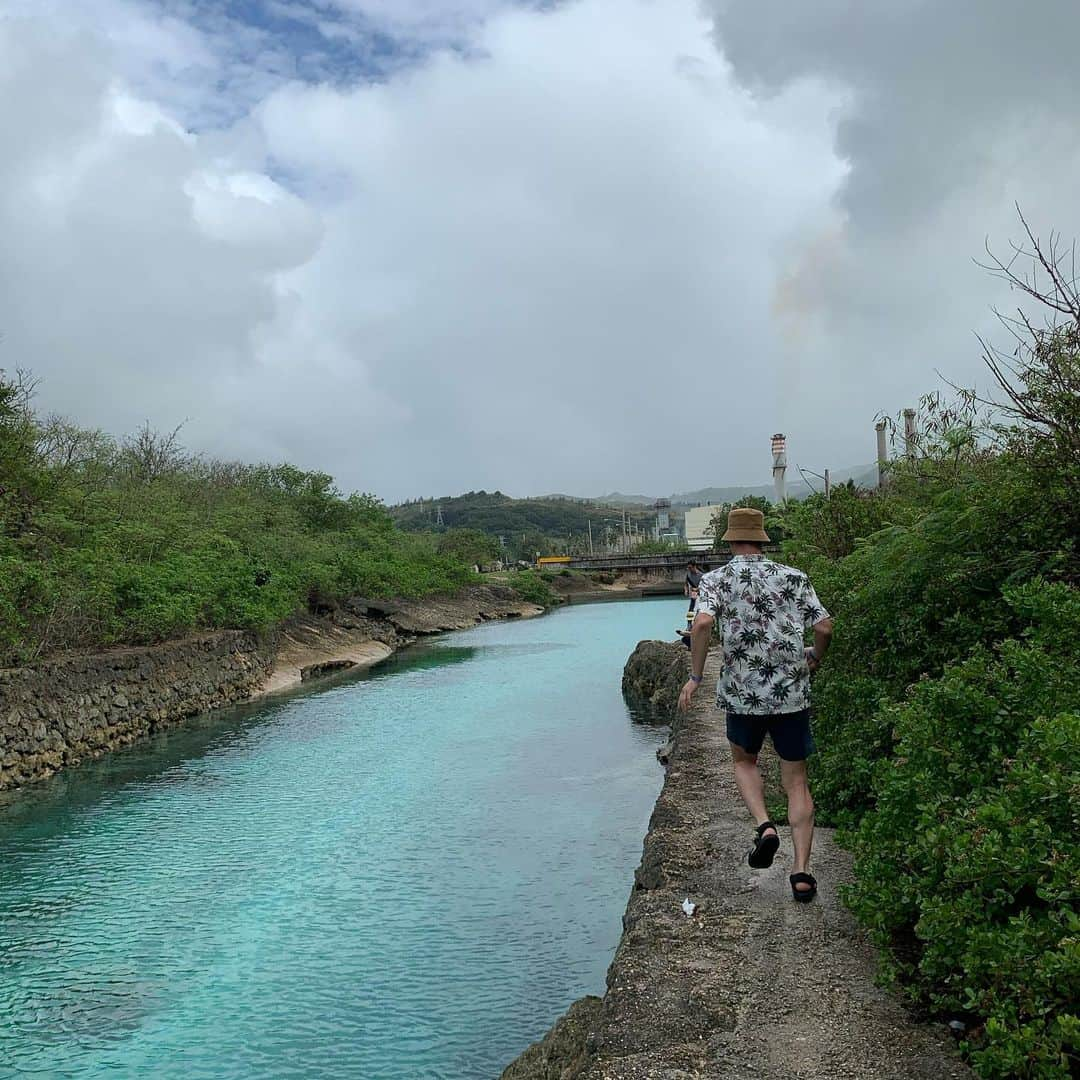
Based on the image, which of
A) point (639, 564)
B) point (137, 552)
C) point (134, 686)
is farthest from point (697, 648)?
point (639, 564)

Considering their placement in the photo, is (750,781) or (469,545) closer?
(750,781)

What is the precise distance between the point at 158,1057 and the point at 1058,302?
7571 millimetres

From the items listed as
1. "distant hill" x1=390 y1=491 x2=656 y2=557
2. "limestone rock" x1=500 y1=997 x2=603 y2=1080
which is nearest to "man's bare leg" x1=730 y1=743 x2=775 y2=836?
"limestone rock" x1=500 y1=997 x2=603 y2=1080

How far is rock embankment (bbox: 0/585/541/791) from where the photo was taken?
615 inches

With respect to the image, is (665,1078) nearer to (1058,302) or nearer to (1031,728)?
(1031,728)

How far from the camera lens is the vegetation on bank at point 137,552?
17.6 metres

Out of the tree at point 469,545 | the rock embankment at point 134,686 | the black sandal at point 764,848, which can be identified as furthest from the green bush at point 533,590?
the black sandal at point 764,848

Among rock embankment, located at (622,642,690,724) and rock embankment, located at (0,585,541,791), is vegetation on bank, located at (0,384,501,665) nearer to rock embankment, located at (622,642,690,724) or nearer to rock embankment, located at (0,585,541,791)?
rock embankment, located at (0,585,541,791)

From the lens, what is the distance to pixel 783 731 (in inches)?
189

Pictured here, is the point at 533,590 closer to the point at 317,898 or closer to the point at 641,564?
the point at 641,564

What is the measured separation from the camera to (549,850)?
1100 centimetres

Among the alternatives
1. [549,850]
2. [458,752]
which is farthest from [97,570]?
[549,850]

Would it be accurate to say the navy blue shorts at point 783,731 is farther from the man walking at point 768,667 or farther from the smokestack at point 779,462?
the smokestack at point 779,462

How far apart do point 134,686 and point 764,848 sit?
56.7 ft
